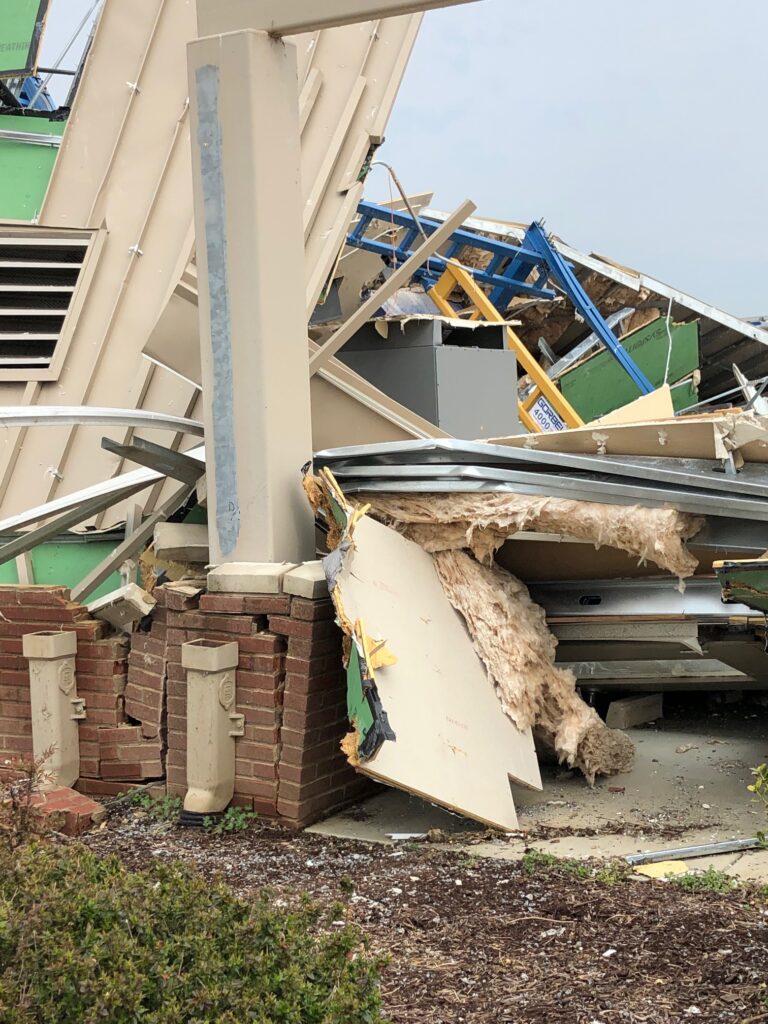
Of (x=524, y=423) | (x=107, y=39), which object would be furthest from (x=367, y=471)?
(x=524, y=423)

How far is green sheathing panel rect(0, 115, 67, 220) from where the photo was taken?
23.0ft

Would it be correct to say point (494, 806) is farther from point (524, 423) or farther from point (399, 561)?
point (524, 423)

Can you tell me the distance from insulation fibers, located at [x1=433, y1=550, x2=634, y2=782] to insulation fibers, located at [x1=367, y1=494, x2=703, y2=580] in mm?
149

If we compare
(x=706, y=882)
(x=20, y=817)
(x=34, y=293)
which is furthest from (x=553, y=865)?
(x=34, y=293)

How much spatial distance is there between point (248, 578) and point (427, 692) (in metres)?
0.97

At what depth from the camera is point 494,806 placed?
4504 mm

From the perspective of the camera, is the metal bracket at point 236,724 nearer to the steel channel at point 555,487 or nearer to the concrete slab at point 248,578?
the concrete slab at point 248,578

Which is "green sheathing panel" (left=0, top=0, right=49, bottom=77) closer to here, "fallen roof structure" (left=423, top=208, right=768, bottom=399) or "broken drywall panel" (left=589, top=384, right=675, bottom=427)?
"broken drywall panel" (left=589, top=384, right=675, bottom=427)

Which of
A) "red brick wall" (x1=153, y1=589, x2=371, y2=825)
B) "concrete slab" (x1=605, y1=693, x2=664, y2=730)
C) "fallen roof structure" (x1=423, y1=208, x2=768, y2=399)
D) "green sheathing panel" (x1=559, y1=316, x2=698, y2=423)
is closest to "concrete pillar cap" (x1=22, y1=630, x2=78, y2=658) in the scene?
"red brick wall" (x1=153, y1=589, x2=371, y2=825)

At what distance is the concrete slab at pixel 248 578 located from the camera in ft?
15.9

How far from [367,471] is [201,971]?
115 inches

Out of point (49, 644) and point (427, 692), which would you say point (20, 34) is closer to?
point (49, 644)

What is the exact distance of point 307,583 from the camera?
4695 mm

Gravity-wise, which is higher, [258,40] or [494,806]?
→ [258,40]
